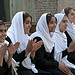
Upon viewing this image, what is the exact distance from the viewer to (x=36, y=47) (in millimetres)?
2959

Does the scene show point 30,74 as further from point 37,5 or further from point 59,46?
point 37,5

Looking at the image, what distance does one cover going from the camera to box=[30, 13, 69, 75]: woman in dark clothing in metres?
3.30

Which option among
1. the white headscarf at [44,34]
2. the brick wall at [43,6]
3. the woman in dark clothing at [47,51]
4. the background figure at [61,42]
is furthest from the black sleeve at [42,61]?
the brick wall at [43,6]

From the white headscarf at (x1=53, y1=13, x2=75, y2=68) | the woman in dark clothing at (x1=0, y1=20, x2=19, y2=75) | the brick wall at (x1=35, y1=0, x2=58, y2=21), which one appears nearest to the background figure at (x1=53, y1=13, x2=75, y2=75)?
the white headscarf at (x1=53, y1=13, x2=75, y2=68)

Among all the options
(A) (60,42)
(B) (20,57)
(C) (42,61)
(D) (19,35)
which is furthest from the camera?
(A) (60,42)

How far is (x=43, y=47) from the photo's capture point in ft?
11.2

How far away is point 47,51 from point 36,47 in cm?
56

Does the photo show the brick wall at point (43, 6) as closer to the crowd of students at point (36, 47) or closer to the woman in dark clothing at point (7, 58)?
the crowd of students at point (36, 47)

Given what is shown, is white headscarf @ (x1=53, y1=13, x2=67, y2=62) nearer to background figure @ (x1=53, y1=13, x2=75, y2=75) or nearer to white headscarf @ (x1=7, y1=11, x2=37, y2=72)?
background figure @ (x1=53, y1=13, x2=75, y2=75)

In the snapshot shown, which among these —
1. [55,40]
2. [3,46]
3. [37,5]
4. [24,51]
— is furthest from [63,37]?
[37,5]

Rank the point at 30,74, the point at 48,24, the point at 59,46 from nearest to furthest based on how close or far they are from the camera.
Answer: the point at 30,74 < the point at 48,24 < the point at 59,46

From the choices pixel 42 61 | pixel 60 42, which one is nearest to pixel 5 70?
pixel 42 61

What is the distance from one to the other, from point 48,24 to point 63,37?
67 cm

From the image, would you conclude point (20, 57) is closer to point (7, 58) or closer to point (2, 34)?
point (7, 58)
